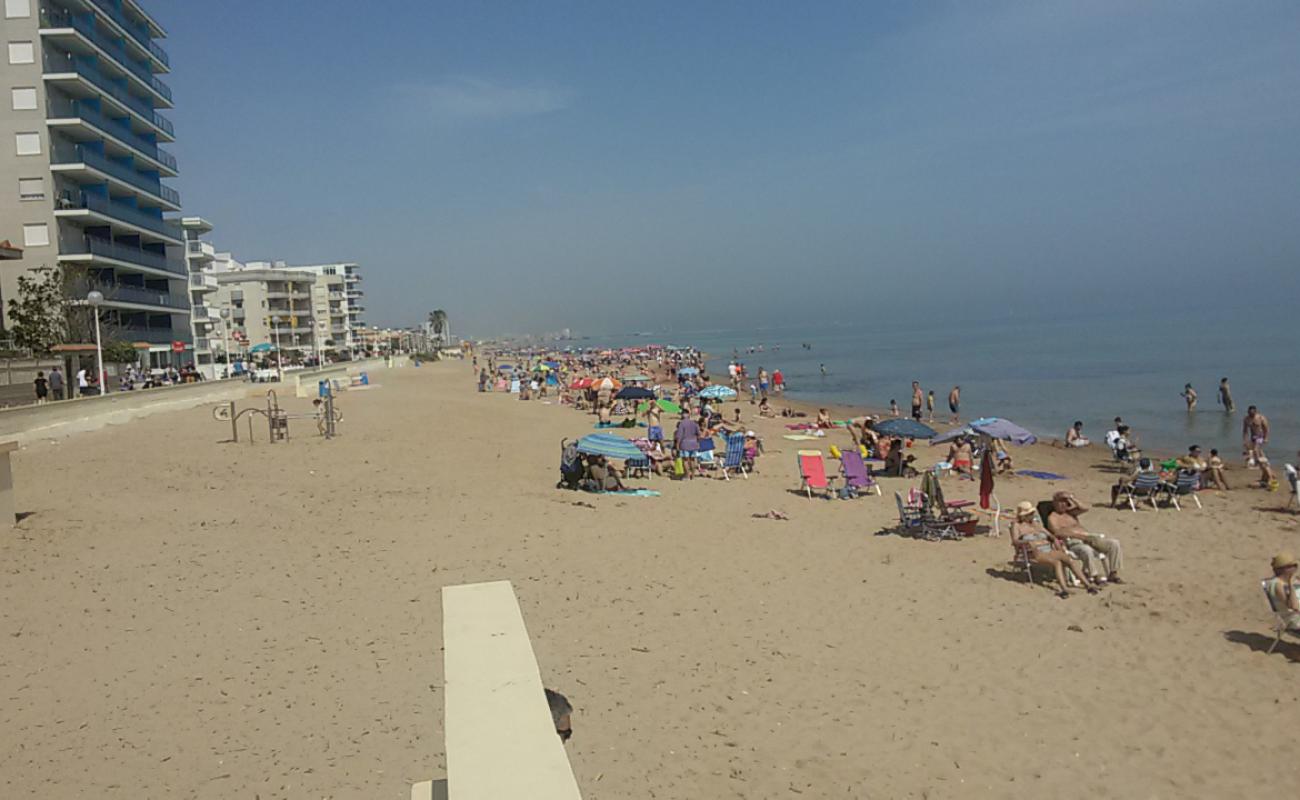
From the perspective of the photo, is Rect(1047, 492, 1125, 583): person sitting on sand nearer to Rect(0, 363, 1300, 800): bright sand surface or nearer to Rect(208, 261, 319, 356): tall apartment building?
Rect(0, 363, 1300, 800): bright sand surface

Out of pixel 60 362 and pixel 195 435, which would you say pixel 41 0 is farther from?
pixel 195 435

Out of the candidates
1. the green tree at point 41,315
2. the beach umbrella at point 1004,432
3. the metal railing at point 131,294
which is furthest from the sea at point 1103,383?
the metal railing at point 131,294

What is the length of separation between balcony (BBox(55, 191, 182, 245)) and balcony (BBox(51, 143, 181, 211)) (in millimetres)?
1046

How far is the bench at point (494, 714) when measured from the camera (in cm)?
210

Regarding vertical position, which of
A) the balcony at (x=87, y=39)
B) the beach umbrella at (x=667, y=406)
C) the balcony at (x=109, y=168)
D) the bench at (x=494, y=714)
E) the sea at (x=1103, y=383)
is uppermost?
the balcony at (x=87, y=39)

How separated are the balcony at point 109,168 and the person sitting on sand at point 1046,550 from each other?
3969cm

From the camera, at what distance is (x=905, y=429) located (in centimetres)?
1511

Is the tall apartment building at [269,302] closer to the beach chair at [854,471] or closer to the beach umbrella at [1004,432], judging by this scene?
the beach chair at [854,471]

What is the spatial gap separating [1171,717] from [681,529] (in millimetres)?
6245

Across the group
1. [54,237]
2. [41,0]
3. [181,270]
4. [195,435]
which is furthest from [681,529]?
[181,270]

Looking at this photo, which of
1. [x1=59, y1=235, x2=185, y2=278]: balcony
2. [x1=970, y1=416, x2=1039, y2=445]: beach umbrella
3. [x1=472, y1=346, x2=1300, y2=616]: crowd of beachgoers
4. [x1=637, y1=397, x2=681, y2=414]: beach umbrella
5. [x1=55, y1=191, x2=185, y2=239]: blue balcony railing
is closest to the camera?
[x1=472, y1=346, x2=1300, y2=616]: crowd of beachgoers

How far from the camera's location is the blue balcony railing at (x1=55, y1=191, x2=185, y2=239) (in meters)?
35.8

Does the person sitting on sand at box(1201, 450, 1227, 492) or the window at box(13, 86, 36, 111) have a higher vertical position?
the window at box(13, 86, 36, 111)

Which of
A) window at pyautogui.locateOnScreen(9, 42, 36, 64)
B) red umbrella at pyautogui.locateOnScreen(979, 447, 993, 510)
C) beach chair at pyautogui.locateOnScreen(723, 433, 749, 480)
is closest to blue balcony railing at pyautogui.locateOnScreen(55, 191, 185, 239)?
window at pyautogui.locateOnScreen(9, 42, 36, 64)
